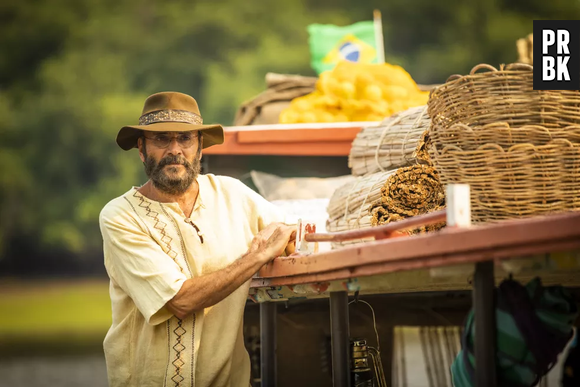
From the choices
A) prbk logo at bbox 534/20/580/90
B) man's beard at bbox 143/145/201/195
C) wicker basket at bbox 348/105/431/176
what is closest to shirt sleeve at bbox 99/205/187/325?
man's beard at bbox 143/145/201/195

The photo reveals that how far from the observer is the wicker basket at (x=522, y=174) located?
8.19 feet

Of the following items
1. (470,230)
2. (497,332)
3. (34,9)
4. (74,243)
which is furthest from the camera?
(34,9)

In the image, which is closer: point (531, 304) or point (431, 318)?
point (531, 304)

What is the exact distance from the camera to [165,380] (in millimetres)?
3025

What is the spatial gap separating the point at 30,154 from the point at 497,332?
12.4 m

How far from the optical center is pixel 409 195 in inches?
123

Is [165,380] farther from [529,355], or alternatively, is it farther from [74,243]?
[74,243]

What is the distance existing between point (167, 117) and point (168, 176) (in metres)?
0.26

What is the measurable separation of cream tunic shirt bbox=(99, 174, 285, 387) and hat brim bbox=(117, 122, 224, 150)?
0.26m

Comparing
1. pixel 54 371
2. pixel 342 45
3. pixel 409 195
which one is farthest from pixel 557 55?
pixel 54 371

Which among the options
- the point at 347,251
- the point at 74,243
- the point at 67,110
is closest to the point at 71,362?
the point at 74,243

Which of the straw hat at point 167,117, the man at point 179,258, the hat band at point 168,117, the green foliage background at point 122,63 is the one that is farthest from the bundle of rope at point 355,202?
the green foliage background at point 122,63

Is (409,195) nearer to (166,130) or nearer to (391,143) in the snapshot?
(391,143)

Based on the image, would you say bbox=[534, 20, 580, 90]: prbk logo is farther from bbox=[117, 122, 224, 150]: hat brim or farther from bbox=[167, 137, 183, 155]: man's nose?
bbox=[167, 137, 183, 155]: man's nose
